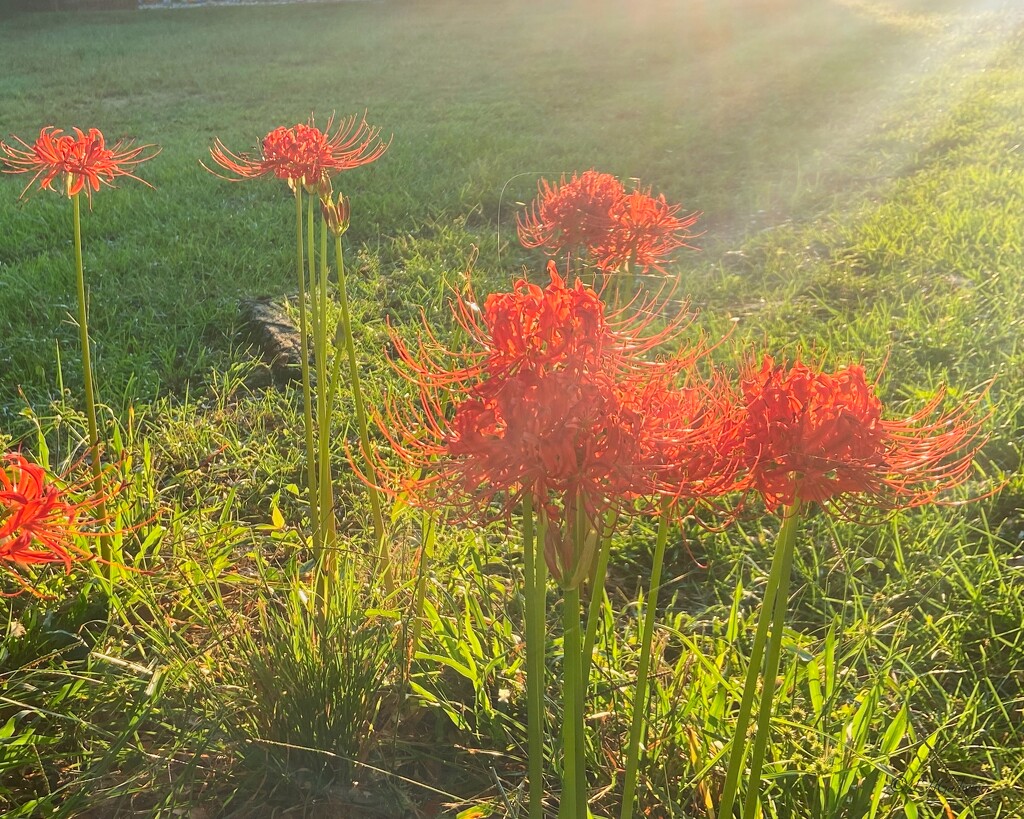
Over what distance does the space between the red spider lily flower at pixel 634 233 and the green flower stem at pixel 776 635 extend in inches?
26.9

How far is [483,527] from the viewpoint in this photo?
3.38ft

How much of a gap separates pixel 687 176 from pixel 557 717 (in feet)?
17.1

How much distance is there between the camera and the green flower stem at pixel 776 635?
966 millimetres

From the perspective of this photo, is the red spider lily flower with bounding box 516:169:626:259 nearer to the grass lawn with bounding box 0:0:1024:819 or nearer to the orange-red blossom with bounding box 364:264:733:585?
the grass lawn with bounding box 0:0:1024:819

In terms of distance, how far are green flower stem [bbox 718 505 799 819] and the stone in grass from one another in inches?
107

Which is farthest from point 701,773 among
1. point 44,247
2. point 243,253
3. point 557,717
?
point 44,247

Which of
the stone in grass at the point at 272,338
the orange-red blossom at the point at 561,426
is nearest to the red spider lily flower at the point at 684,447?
the orange-red blossom at the point at 561,426

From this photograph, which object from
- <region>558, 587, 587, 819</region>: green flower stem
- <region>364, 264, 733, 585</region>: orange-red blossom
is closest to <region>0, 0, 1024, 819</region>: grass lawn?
<region>364, 264, 733, 585</region>: orange-red blossom

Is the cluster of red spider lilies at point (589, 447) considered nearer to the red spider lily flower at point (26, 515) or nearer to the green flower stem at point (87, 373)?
the red spider lily flower at point (26, 515)

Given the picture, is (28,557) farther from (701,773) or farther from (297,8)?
(297,8)

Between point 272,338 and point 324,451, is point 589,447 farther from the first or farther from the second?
point 272,338

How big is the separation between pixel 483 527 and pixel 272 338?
116 inches

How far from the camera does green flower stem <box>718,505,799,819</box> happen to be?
3.19 ft

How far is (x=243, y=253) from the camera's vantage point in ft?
15.7
